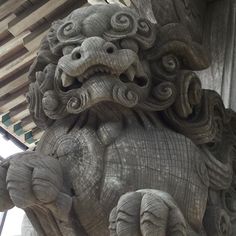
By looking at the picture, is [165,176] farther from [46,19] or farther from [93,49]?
[46,19]

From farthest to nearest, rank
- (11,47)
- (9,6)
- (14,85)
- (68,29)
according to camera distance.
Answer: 1. (14,85)
2. (11,47)
3. (9,6)
4. (68,29)

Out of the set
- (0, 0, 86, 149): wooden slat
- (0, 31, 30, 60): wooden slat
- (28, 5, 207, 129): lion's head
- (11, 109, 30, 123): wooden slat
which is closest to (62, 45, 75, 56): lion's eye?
(28, 5, 207, 129): lion's head

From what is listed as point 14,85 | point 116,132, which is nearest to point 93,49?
point 116,132

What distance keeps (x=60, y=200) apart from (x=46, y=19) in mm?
2253

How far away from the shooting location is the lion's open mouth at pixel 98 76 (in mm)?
1309

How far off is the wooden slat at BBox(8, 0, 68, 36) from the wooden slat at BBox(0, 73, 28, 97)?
0.41m

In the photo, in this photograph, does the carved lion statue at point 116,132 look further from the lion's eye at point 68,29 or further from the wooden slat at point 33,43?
the wooden slat at point 33,43

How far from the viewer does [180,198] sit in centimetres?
128

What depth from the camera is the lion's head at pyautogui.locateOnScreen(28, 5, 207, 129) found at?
1.30 meters

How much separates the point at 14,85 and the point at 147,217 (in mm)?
2817

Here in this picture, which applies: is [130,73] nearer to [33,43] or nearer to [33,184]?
[33,184]

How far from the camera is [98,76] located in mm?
1311

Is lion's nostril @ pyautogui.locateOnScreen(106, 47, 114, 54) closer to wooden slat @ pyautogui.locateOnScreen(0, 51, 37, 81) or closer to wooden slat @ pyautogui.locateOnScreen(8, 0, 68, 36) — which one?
wooden slat @ pyautogui.locateOnScreen(8, 0, 68, 36)

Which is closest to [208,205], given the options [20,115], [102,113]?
[102,113]
